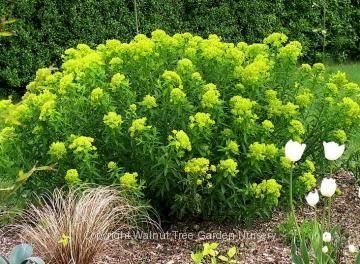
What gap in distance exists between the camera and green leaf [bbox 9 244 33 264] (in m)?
3.50

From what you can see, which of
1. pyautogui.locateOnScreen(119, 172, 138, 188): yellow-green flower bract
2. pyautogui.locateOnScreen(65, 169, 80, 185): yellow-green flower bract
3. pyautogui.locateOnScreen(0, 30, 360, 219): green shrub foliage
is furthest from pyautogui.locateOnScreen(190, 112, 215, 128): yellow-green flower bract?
pyautogui.locateOnScreen(65, 169, 80, 185): yellow-green flower bract

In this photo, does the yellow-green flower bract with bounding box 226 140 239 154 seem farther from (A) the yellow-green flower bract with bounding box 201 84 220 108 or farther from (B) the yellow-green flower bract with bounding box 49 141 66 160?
(B) the yellow-green flower bract with bounding box 49 141 66 160

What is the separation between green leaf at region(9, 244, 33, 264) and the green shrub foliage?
3.37 feet

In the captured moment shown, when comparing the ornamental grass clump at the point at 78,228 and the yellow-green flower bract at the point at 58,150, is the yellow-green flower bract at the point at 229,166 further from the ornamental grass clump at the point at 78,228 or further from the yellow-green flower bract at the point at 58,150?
the yellow-green flower bract at the point at 58,150

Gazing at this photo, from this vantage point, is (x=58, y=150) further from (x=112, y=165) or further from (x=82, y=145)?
(x=112, y=165)

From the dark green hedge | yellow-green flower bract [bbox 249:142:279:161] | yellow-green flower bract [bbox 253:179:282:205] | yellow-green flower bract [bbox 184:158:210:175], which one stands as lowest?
yellow-green flower bract [bbox 253:179:282:205]

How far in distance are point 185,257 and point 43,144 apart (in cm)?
121

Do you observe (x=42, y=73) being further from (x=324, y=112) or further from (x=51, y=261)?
(x=324, y=112)

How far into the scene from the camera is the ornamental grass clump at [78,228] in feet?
13.9

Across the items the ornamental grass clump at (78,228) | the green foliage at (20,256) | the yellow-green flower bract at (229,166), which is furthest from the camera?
the yellow-green flower bract at (229,166)

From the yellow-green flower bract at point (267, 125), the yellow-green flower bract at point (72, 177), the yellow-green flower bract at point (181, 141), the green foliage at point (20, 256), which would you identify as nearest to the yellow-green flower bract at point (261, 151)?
the yellow-green flower bract at point (267, 125)

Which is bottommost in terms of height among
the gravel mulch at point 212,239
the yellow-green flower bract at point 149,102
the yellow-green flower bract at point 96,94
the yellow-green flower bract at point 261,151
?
the gravel mulch at point 212,239

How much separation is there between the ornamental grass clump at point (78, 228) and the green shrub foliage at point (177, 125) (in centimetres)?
19

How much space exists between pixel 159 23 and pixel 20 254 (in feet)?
24.5
